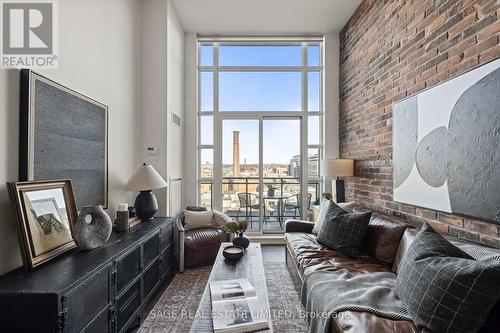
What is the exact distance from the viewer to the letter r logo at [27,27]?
152 centimetres

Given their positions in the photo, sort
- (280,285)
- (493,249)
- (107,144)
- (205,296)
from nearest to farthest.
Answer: (493,249) < (205,296) < (107,144) < (280,285)

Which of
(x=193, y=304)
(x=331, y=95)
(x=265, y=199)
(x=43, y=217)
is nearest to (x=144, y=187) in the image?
(x=43, y=217)

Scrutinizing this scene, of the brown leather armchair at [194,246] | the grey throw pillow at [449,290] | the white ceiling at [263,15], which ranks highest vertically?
the white ceiling at [263,15]

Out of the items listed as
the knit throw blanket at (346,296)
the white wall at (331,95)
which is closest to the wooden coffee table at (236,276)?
the knit throw blanket at (346,296)

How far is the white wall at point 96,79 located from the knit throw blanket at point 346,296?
6.13 feet

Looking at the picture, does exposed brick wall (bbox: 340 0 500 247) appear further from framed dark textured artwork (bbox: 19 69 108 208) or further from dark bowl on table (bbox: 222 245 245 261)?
framed dark textured artwork (bbox: 19 69 108 208)

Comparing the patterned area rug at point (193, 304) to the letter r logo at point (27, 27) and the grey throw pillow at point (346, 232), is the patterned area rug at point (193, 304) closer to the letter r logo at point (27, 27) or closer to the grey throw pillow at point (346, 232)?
the grey throw pillow at point (346, 232)

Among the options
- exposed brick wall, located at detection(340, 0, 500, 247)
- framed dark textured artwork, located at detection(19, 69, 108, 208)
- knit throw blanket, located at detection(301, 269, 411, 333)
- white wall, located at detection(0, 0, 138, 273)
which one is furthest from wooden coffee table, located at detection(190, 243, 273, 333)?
exposed brick wall, located at detection(340, 0, 500, 247)

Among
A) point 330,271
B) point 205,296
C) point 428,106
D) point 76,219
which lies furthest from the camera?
point 428,106

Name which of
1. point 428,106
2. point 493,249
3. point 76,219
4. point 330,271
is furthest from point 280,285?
point 428,106

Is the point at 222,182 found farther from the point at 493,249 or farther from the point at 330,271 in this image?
the point at 493,249

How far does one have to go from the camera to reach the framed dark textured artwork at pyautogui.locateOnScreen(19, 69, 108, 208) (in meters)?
1.54

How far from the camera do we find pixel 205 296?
5.18 ft

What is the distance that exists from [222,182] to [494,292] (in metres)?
3.59
